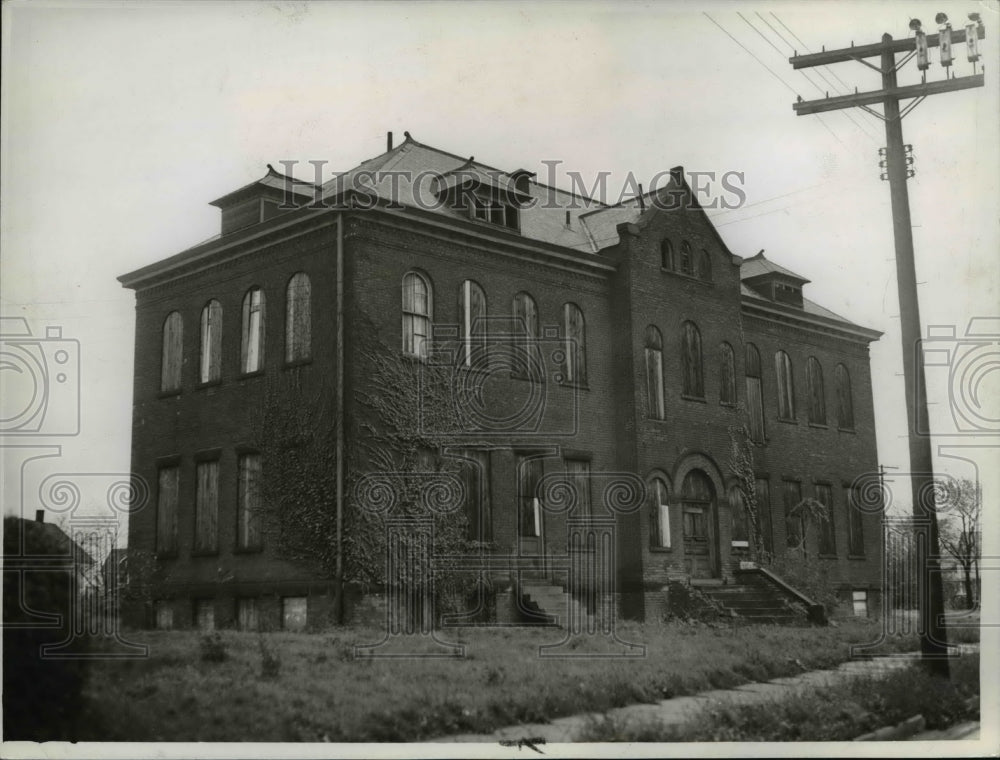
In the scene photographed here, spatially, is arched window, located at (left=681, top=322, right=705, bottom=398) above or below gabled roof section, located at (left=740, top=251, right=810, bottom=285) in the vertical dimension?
below

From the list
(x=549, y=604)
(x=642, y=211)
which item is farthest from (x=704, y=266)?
(x=549, y=604)

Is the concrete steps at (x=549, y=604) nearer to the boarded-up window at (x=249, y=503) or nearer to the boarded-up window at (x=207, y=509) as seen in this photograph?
the boarded-up window at (x=249, y=503)

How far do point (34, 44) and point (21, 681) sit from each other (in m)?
9.31

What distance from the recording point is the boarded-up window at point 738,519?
2658cm

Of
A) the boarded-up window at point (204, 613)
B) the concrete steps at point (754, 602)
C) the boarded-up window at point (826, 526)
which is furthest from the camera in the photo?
the boarded-up window at point (826, 526)

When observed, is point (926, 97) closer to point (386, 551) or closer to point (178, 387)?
point (386, 551)

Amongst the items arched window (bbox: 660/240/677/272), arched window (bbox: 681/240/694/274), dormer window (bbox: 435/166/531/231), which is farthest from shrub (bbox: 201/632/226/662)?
arched window (bbox: 681/240/694/274)

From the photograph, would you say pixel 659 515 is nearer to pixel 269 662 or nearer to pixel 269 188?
pixel 269 188

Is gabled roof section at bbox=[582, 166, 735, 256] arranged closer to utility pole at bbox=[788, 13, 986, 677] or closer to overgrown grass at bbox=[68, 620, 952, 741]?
utility pole at bbox=[788, 13, 986, 677]

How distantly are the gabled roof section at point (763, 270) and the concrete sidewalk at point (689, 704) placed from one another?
40.8 feet

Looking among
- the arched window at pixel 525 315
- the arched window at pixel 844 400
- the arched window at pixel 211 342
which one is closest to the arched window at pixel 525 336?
the arched window at pixel 525 315

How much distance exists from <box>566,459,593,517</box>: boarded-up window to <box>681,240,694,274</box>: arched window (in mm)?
5520

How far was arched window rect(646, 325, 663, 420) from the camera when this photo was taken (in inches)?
1006

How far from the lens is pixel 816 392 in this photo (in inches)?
1197
